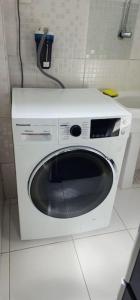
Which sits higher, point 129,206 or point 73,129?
point 73,129

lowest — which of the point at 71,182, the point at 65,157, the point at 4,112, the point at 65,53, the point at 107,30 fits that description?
the point at 71,182

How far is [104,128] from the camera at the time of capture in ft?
3.41

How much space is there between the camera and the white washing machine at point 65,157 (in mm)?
982

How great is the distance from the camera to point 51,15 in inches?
50.9

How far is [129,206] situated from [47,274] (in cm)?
80

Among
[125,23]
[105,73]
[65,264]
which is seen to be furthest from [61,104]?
[65,264]

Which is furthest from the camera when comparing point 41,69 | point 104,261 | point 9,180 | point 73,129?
point 9,180

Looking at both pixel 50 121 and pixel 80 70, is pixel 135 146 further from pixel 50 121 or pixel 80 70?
pixel 50 121

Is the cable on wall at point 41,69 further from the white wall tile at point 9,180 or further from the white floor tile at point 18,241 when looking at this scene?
the white floor tile at point 18,241

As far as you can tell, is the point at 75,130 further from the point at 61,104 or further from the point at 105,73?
the point at 105,73

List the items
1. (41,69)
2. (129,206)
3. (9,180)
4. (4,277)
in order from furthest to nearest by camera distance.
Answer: (129,206), (9,180), (41,69), (4,277)

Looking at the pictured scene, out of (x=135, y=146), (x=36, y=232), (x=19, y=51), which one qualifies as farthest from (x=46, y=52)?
(x=36, y=232)

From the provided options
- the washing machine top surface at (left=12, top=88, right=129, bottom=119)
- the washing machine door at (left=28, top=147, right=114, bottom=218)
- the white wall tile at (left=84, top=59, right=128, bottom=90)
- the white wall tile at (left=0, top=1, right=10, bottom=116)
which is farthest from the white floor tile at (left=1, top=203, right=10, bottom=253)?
the white wall tile at (left=84, top=59, right=128, bottom=90)

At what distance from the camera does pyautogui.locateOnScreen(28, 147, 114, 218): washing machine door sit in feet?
3.48
